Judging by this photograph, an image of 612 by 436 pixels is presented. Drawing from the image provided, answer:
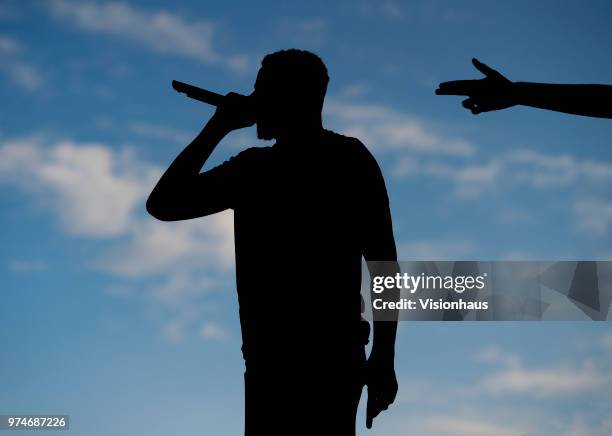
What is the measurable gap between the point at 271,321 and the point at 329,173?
1059mm

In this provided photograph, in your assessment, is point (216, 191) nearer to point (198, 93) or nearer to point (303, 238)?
point (303, 238)

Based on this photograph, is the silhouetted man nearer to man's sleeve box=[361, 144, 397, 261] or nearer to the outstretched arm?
man's sleeve box=[361, 144, 397, 261]

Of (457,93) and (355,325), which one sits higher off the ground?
(457,93)

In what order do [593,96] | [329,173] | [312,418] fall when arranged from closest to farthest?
[593,96] → [312,418] → [329,173]

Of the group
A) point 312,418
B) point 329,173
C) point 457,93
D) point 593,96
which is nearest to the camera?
point 593,96

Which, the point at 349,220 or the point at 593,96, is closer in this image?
the point at 593,96

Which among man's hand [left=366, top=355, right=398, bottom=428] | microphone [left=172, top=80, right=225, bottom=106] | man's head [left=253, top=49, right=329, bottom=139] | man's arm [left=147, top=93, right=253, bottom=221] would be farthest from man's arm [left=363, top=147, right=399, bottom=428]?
microphone [left=172, top=80, right=225, bottom=106]

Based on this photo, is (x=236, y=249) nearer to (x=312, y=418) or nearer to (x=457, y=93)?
(x=312, y=418)

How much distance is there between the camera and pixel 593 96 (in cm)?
413

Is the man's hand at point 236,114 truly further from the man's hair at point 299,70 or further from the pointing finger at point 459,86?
the pointing finger at point 459,86

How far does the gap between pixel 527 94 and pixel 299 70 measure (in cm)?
168

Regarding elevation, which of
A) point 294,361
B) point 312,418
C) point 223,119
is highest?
point 223,119

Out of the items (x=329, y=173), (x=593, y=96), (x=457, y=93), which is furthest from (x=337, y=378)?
(x=593, y=96)

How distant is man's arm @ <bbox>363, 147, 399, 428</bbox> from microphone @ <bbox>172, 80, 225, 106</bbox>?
110cm
